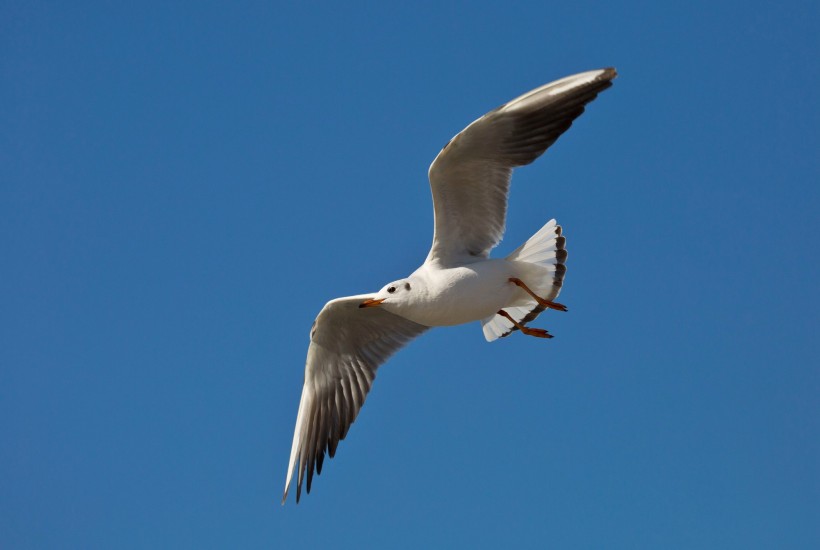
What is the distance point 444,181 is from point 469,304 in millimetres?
832

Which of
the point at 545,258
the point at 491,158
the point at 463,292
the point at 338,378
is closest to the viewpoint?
the point at 491,158

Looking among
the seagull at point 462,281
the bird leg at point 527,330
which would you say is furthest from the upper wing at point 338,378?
the bird leg at point 527,330

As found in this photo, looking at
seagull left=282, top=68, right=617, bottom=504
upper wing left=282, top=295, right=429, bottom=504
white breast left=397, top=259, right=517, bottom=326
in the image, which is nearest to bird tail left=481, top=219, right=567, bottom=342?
seagull left=282, top=68, right=617, bottom=504

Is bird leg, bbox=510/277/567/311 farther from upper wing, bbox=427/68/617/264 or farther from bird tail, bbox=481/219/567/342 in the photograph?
upper wing, bbox=427/68/617/264

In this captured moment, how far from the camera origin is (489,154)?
22.1 ft

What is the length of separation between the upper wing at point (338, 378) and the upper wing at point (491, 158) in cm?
94

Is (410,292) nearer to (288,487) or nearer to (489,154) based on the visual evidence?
(489,154)

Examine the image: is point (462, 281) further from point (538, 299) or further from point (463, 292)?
point (538, 299)

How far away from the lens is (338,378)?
313 inches

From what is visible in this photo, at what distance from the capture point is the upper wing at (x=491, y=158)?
253 inches

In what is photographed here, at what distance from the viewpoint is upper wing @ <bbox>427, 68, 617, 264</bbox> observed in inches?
253

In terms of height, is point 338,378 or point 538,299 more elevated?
point 338,378

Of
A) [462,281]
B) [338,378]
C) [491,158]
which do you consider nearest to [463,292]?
[462,281]

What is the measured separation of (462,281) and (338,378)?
1.53 meters
